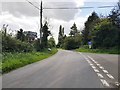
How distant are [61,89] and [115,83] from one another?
266 centimetres

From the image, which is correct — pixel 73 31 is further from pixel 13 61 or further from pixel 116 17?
pixel 13 61

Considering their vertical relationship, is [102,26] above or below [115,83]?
above

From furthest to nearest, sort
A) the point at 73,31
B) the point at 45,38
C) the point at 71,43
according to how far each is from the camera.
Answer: the point at 73,31
the point at 71,43
the point at 45,38

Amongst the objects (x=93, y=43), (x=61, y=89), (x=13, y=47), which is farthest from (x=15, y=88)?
(x=93, y=43)

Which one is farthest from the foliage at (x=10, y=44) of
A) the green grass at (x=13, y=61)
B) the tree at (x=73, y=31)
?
the tree at (x=73, y=31)

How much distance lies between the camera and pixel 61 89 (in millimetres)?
9195

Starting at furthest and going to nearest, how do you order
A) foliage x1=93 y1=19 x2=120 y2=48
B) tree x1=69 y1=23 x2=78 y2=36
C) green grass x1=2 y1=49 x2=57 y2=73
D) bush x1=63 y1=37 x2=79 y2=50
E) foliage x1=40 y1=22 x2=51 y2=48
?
1. tree x1=69 y1=23 x2=78 y2=36
2. bush x1=63 y1=37 x2=79 y2=50
3. foliage x1=93 y1=19 x2=120 y2=48
4. foliage x1=40 y1=22 x2=51 y2=48
5. green grass x1=2 y1=49 x2=57 y2=73

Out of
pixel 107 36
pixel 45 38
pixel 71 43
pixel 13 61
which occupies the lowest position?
pixel 71 43

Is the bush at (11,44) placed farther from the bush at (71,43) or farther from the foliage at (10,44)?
the bush at (71,43)

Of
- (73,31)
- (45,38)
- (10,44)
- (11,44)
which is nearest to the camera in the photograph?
(10,44)

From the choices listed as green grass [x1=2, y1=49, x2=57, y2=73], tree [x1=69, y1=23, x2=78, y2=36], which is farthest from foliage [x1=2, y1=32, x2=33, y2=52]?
tree [x1=69, y1=23, x2=78, y2=36]

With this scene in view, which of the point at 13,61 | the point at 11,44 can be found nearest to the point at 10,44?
the point at 11,44

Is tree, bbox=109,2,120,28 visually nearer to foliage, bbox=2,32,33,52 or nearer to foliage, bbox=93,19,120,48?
foliage, bbox=93,19,120,48

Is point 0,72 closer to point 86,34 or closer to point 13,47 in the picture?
point 13,47
